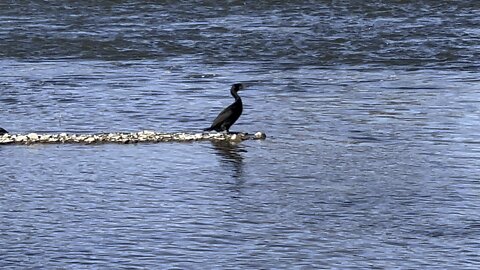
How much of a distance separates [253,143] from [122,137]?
1.18 meters

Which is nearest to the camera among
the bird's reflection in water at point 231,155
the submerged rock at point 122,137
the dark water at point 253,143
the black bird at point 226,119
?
the dark water at point 253,143

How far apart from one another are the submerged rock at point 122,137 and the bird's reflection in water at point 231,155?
19cm

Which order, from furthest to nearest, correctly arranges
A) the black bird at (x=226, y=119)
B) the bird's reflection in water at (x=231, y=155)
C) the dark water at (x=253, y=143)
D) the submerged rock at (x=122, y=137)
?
the black bird at (x=226, y=119) → the submerged rock at (x=122, y=137) → the bird's reflection in water at (x=231, y=155) → the dark water at (x=253, y=143)

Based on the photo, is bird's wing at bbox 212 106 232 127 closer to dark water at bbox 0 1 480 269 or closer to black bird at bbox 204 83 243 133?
black bird at bbox 204 83 243 133

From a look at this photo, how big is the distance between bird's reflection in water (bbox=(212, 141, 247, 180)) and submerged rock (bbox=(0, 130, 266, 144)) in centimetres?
19

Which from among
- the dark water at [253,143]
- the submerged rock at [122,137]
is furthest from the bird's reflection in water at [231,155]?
the submerged rock at [122,137]

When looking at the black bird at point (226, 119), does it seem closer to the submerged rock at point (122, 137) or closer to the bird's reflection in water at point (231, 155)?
the submerged rock at point (122, 137)

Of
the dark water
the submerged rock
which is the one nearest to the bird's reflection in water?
the dark water

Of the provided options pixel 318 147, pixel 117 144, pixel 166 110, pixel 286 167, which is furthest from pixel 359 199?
pixel 166 110

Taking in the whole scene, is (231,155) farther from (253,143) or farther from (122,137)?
(122,137)

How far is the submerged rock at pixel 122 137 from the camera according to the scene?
39.6ft

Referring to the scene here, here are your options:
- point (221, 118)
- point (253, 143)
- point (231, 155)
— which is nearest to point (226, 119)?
point (221, 118)

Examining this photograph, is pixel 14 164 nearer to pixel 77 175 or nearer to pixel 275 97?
pixel 77 175

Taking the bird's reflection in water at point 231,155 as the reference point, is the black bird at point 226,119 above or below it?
above
